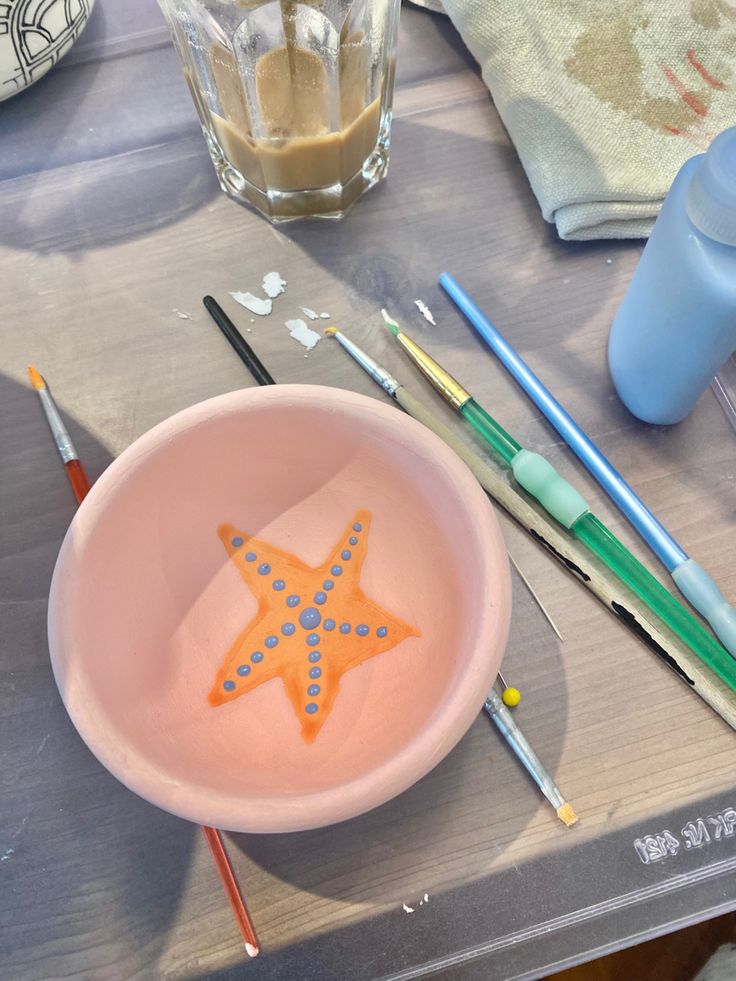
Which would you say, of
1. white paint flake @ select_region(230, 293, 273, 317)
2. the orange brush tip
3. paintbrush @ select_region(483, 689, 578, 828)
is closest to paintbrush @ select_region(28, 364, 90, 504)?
the orange brush tip

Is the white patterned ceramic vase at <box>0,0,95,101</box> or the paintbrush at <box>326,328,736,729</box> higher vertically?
the white patterned ceramic vase at <box>0,0,95,101</box>

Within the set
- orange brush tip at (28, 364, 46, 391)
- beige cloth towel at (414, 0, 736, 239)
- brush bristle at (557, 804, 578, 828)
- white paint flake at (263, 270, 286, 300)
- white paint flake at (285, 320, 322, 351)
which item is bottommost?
brush bristle at (557, 804, 578, 828)

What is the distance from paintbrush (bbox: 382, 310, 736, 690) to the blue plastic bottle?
7cm

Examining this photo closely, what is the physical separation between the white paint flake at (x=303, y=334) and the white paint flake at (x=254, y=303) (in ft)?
0.05

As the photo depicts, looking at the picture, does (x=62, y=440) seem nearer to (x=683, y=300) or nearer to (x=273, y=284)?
(x=273, y=284)

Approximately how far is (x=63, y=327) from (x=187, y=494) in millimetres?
151

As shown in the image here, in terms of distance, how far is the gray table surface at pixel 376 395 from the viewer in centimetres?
33

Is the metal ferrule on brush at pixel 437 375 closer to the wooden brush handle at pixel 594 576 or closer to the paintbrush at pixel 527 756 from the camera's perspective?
the wooden brush handle at pixel 594 576

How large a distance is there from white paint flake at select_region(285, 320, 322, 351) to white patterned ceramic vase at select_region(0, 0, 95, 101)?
0.22 m

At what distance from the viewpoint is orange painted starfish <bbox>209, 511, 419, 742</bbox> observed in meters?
0.36

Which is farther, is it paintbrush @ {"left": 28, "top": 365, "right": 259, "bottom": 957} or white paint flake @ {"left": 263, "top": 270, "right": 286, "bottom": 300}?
white paint flake @ {"left": 263, "top": 270, "right": 286, "bottom": 300}

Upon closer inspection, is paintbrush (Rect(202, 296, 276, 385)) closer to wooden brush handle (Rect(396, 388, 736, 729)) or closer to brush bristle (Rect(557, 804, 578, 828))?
wooden brush handle (Rect(396, 388, 736, 729))

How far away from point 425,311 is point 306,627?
19 centimetres

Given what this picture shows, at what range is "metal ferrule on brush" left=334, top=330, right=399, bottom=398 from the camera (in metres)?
0.42
